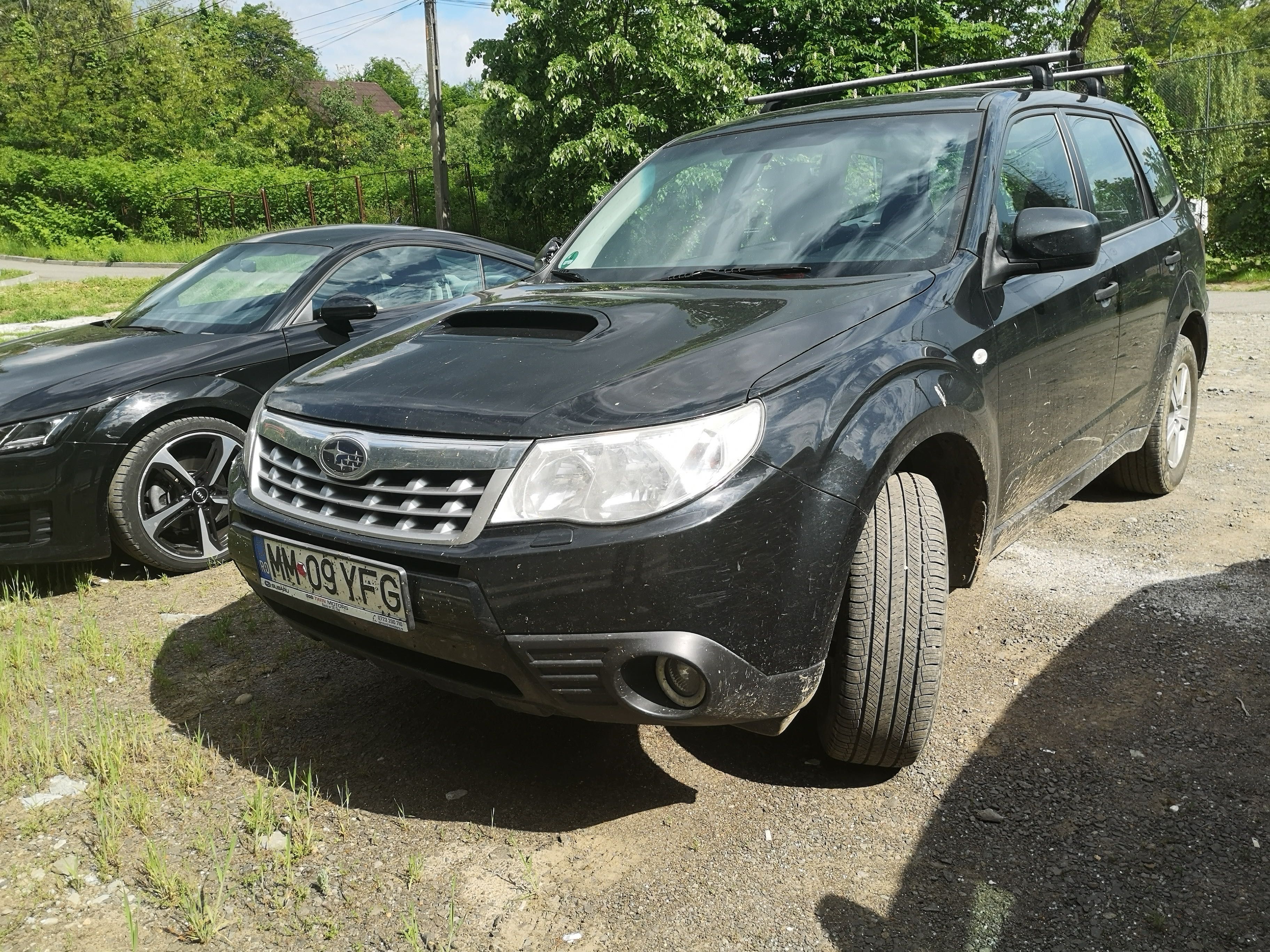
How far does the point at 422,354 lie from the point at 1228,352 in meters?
8.46

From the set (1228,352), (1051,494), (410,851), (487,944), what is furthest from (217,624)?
(1228,352)

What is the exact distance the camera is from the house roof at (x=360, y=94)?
190 feet

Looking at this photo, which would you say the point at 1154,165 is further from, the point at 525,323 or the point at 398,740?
the point at 398,740

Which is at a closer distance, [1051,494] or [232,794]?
[232,794]

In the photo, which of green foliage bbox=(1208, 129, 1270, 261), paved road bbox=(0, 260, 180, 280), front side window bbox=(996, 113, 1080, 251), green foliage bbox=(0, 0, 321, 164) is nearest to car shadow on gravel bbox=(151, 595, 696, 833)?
front side window bbox=(996, 113, 1080, 251)

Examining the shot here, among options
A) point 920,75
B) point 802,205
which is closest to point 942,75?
point 920,75

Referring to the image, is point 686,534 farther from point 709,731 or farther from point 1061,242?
point 1061,242

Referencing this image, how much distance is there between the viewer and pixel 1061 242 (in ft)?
9.72

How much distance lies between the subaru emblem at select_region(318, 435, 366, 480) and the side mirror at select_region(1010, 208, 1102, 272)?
1.92 m

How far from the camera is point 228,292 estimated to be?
5.29 m

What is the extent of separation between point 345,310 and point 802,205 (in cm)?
227

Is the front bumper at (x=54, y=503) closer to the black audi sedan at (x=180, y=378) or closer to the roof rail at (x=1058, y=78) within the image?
the black audi sedan at (x=180, y=378)

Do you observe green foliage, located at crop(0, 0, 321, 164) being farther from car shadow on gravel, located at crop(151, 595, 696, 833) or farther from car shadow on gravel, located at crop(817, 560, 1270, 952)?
car shadow on gravel, located at crop(817, 560, 1270, 952)

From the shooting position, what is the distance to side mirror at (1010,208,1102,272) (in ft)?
9.72
